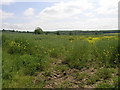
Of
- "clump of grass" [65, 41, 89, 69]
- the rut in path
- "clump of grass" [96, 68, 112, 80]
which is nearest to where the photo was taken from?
the rut in path

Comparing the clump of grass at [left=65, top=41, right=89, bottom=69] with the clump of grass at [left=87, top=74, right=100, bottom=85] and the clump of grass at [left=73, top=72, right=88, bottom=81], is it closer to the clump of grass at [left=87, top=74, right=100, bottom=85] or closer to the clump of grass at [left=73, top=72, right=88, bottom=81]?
the clump of grass at [left=73, top=72, right=88, bottom=81]

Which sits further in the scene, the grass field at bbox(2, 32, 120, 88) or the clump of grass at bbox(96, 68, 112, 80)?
the clump of grass at bbox(96, 68, 112, 80)

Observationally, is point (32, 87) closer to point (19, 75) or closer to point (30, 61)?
point (19, 75)

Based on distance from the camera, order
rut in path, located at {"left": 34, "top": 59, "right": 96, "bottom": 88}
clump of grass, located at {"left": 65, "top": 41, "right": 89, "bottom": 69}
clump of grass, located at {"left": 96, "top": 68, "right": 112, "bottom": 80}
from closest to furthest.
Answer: rut in path, located at {"left": 34, "top": 59, "right": 96, "bottom": 88} < clump of grass, located at {"left": 96, "top": 68, "right": 112, "bottom": 80} < clump of grass, located at {"left": 65, "top": 41, "right": 89, "bottom": 69}

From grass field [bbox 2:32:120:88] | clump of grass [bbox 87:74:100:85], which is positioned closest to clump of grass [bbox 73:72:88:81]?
grass field [bbox 2:32:120:88]

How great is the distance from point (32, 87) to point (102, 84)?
175 cm

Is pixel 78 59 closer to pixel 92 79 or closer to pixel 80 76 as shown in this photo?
pixel 80 76

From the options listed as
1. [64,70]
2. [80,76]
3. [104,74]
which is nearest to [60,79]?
[80,76]

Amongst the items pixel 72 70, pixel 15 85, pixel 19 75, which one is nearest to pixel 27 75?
pixel 19 75

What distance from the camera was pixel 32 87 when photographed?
13.3 ft

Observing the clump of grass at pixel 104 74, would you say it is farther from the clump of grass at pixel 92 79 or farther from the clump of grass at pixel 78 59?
the clump of grass at pixel 78 59

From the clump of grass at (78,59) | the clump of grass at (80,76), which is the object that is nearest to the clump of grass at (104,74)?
the clump of grass at (80,76)

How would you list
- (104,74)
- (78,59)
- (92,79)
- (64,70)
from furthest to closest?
1. (78,59)
2. (64,70)
3. (104,74)
4. (92,79)

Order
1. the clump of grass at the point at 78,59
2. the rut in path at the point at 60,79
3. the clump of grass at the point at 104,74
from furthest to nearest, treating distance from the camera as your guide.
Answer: the clump of grass at the point at 78,59
the clump of grass at the point at 104,74
the rut in path at the point at 60,79
